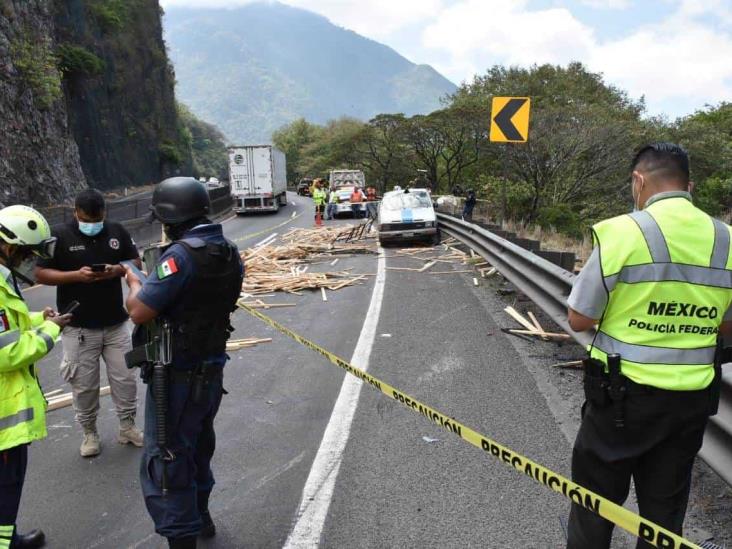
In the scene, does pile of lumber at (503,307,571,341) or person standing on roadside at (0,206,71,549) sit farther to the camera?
pile of lumber at (503,307,571,341)

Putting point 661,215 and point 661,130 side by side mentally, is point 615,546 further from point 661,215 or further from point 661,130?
point 661,130

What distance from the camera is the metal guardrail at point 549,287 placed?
2902 mm

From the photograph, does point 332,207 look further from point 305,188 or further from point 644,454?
point 305,188

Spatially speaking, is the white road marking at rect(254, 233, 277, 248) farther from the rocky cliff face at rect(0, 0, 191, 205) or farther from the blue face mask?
the blue face mask

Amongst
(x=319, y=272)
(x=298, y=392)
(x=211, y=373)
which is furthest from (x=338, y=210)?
(x=211, y=373)

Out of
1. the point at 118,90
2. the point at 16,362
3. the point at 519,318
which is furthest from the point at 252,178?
the point at 16,362

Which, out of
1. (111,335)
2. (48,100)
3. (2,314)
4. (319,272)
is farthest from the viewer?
(48,100)

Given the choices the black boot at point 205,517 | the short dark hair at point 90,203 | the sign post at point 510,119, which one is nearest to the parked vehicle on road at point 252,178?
the sign post at point 510,119

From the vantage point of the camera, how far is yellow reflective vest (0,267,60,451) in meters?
2.71

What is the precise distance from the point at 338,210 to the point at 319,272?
1550 centimetres

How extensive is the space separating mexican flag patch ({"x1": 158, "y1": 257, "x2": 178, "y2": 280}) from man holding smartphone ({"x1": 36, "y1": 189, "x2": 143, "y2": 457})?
1883 millimetres

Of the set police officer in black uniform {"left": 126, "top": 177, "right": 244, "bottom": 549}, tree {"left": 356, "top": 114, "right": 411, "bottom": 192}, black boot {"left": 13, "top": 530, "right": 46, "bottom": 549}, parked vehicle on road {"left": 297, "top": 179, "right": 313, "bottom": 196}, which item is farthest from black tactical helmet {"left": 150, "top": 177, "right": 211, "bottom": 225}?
parked vehicle on road {"left": 297, "top": 179, "right": 313, "bottom": 196}

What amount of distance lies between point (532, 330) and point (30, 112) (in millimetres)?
24870

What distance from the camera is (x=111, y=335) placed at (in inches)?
174
